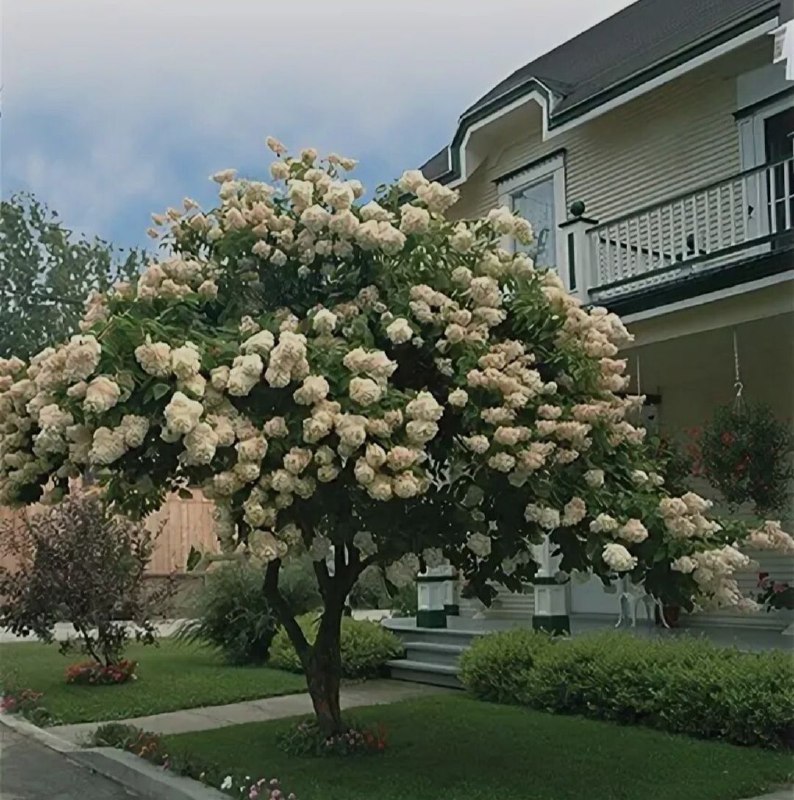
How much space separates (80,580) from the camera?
11.4 meters

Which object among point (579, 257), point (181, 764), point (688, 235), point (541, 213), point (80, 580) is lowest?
point (181, 764)

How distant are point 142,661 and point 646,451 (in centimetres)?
864

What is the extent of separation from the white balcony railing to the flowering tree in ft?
12.1

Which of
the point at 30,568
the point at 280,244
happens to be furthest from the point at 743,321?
the point at 30,568

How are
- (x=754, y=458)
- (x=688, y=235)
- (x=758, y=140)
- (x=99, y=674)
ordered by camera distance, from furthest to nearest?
(x=99, y=674)
(x=758, y=140)
(x=688, y=235)
(x=754, y=458)

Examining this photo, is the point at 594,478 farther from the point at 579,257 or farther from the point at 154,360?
the point at 579,257

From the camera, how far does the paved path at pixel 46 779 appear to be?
289 inches

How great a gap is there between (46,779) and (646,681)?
15.0 ft

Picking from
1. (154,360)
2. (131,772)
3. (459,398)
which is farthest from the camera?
(131,772)

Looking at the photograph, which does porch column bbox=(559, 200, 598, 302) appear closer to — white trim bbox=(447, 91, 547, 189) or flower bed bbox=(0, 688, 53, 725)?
white trim bbox=(447, 91, 547, 189)

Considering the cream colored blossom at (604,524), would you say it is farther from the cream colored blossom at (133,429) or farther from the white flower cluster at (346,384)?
the cream colored blossom at (133,429)

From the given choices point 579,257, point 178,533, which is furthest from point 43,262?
point 579,257

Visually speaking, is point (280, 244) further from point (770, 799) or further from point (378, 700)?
point (378, 700)

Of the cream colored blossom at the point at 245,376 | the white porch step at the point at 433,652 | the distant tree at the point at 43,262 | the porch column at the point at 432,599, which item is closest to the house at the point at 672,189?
the porch column at the point at 432,599
